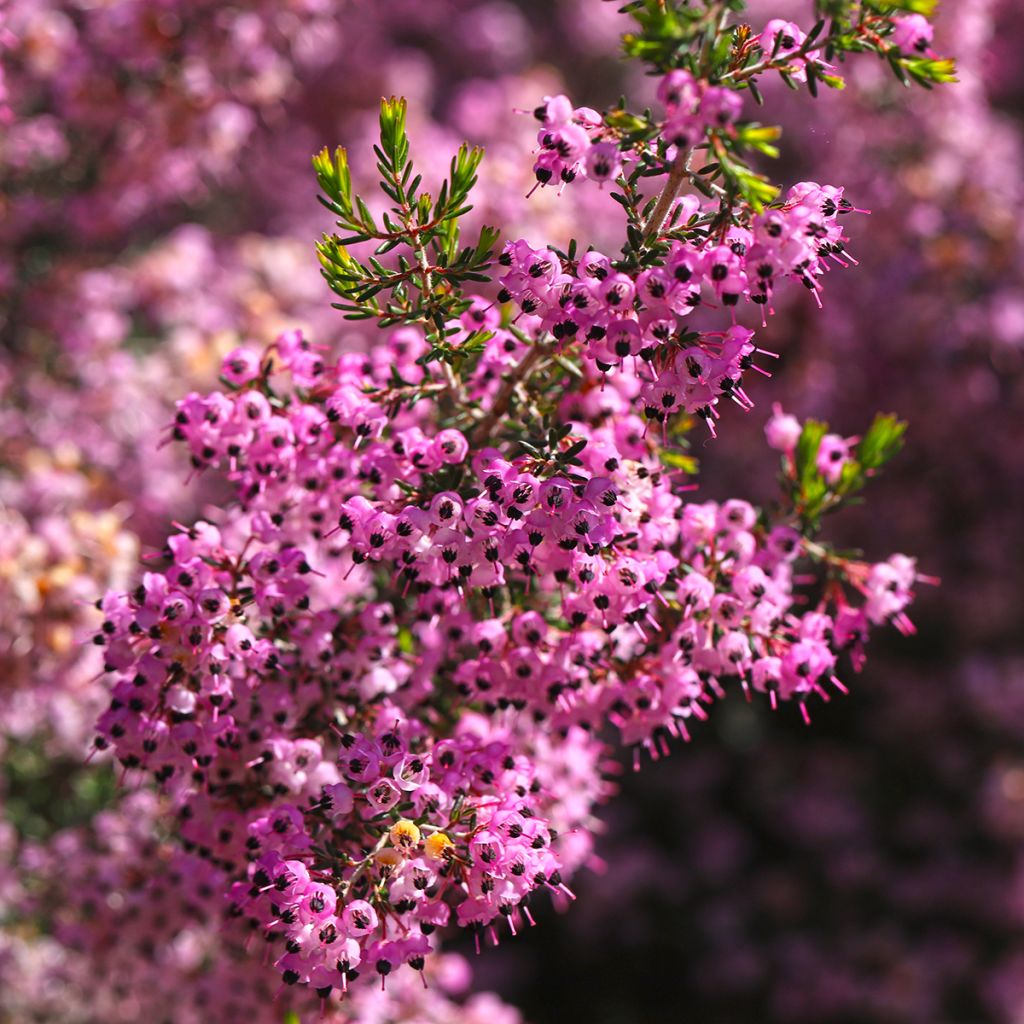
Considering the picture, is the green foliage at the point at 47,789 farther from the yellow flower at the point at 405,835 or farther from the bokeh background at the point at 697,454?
the yellow flower at the point at 405,835

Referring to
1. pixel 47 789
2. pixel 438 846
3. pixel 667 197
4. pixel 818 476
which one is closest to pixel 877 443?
pixel 818 476

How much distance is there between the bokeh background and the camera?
443 cm

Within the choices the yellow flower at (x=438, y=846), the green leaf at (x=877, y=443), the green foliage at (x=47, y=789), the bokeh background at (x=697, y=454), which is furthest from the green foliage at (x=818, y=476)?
the green foliage at (x=47, y=789)

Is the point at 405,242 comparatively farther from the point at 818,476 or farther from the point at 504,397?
the point at 818,476

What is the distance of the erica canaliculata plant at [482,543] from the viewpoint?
1.98m

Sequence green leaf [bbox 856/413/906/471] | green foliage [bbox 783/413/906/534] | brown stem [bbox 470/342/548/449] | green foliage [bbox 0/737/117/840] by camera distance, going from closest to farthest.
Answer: brown stem [bbox 470/342/548/449] < green foliage [bbox 783/413/906/534] < green leaf [bbox 856/413/906/471] < green foliage [bbox 0/737/117/840]

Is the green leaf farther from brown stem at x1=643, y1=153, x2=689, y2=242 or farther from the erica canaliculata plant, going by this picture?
brown stem at x1=643, y1=153, x2=689, y2=242

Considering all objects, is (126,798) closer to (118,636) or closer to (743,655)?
(118,636)

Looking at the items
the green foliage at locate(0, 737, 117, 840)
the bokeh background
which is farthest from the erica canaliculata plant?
the green foliage at locate(0, 737, 117, 840)

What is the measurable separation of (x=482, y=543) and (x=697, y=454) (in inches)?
174

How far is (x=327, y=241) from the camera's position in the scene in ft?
7.22

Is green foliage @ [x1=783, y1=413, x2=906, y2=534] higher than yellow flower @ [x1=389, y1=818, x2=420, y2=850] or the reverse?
higher

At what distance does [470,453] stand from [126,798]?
214 cm

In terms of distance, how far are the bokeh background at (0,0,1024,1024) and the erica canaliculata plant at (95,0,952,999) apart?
1.39 metres
